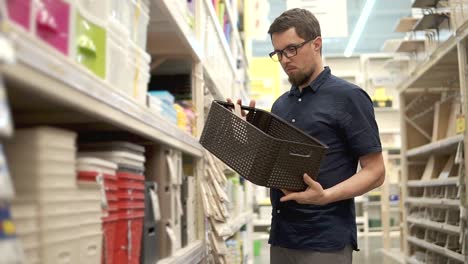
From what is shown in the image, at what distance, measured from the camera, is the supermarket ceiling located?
5453 mm

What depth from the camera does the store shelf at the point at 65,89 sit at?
70 centimetres

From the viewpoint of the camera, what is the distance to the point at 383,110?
1045 cm

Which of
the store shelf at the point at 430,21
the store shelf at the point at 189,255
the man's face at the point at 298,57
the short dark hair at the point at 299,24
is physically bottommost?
the store shelf at the point at 189,255

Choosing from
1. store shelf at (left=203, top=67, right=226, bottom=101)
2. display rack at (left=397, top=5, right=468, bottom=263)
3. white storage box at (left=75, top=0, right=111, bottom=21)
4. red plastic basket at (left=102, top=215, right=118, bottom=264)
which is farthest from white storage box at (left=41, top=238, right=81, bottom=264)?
display rack at (left=397, top=5, right=468, bottom=263)

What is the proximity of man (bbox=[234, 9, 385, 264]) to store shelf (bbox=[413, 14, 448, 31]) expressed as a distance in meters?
2.65

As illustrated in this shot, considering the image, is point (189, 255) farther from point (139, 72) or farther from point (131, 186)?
point (139, 72)

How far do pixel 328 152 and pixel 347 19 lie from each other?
6.39 metres

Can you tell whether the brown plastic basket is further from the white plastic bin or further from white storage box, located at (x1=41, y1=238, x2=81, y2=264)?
white storage box, located at (x1=41, y1=238, x2=81, y2=264)

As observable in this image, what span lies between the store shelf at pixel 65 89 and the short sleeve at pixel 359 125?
881 millimetres

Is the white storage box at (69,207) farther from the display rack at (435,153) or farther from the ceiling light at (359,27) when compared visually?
the ceiling light at (359,27)

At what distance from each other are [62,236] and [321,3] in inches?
197

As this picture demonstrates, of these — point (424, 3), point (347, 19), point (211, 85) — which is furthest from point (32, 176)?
point (347, 19)

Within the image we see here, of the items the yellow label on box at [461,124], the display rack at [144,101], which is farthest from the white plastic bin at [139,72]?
the yellow label on box at [461,124]

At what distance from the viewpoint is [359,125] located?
6.19 feet
